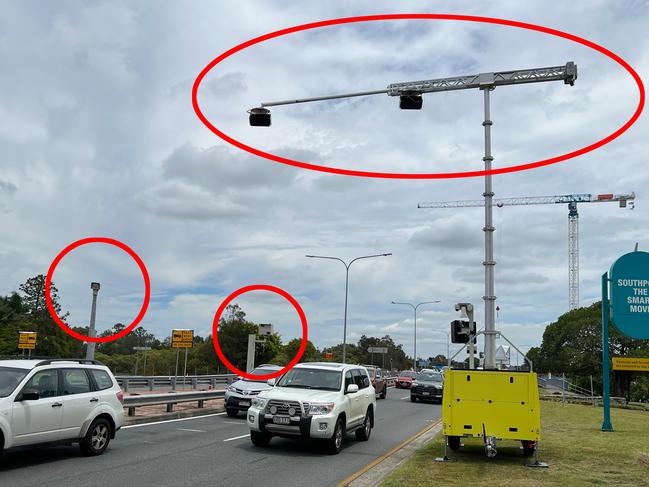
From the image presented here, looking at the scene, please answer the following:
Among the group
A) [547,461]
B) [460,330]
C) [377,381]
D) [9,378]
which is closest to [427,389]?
[377,381]

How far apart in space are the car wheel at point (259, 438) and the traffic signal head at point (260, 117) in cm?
648

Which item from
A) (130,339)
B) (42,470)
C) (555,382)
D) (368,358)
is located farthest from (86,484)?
(130,339)

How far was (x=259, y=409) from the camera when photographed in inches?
532

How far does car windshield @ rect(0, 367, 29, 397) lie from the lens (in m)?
10.3

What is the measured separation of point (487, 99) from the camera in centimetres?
1558

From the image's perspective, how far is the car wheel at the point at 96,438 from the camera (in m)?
11.6

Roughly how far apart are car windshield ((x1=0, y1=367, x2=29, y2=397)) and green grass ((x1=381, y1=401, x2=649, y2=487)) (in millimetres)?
6095

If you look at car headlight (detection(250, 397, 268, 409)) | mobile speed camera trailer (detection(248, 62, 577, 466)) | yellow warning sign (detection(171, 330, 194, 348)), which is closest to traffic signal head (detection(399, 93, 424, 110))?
mobile speed camera trailer (detection(248, 62, 577, 466))

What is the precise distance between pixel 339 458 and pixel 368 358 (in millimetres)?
122309

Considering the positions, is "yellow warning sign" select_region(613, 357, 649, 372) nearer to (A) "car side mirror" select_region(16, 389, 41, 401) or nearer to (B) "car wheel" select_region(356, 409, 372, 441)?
(B) "car wheel" select_region(356, 409, 372, 441)

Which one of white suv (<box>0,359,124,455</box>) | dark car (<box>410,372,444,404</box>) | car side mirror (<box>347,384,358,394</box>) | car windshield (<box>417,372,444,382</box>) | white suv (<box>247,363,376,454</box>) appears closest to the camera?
white suv (<box>0,359,124,455</box>)

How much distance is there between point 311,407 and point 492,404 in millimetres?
3611

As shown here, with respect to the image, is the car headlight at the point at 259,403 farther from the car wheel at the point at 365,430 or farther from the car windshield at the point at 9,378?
the car windshield at the point at 9,378

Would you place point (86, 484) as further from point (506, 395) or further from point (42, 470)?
point (506, 395)
